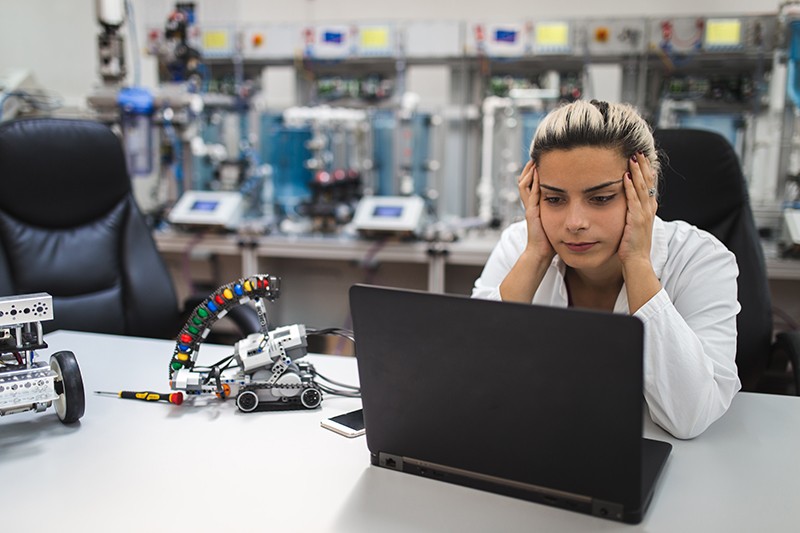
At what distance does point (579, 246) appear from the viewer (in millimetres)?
1149

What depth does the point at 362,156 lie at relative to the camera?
3.16 metres

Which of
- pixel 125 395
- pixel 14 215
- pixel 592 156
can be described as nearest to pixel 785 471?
pixel 592 156

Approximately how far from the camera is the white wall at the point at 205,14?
367 cm

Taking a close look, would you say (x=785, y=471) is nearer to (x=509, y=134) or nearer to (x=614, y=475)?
(x=614, y=475)

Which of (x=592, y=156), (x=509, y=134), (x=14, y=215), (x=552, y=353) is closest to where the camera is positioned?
(x=552, y=353)

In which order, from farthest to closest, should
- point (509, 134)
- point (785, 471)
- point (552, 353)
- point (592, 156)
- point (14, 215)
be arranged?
point (509, 134) < point (14, 215) < point (592, 156) < point (785, 471) < point (552, 353)

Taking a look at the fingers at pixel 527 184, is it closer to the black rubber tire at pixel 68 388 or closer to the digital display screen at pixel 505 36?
the black rubber tire at pixel 68 388

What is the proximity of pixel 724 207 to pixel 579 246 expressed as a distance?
697 mm

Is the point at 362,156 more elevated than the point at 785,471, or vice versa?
the point at 362,156

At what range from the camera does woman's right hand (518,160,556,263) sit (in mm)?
1251

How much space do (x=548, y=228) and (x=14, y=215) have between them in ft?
5.10

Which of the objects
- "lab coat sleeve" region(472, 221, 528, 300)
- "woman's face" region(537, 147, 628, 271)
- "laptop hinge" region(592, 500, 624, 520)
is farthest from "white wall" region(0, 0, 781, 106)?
"laptop hinge" region(592, 500, 624, 520)

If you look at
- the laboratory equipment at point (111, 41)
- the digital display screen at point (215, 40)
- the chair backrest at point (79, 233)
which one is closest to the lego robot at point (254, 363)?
the chair backrest at point (79, 233)

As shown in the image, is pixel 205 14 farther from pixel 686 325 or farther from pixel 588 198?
pixel 686 325
